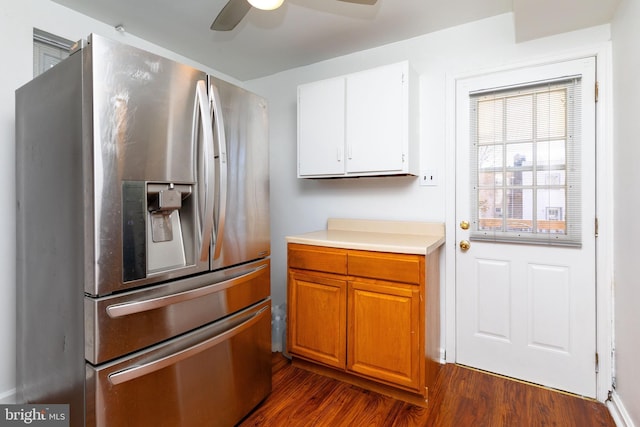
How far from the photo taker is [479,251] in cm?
220

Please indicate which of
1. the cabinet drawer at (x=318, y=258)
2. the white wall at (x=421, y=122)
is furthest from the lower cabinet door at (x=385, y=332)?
the white wall at (x=421, y=122)

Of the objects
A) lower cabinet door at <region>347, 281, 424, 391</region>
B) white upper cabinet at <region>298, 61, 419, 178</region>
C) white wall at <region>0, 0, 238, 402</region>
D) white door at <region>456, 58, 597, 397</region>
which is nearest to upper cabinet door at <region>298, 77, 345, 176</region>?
white upper cabinet at <region>298, 61, 419, 178</region>

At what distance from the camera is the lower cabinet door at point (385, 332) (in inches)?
70.7

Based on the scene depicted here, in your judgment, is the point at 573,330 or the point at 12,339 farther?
the point at 573,330

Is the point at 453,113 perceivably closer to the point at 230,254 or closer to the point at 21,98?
the point at 230,254

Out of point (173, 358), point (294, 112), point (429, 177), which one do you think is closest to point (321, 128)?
point (294, 112)

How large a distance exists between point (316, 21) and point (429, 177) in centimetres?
137

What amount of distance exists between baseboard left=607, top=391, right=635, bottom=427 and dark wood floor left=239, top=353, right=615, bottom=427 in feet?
0.11

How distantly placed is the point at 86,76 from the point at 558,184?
2485 millimetres

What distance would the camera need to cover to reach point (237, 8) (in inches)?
63.3

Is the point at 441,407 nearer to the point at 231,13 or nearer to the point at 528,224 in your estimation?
the point at 528,224

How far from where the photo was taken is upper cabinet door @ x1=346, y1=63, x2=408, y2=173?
2.14m

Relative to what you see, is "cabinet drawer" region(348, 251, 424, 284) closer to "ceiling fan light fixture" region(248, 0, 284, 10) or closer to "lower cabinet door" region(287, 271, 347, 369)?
"lower cabinet door" region(287, 271, 347, 369)

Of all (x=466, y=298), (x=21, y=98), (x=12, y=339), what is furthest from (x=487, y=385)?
(x=21, y=98)
